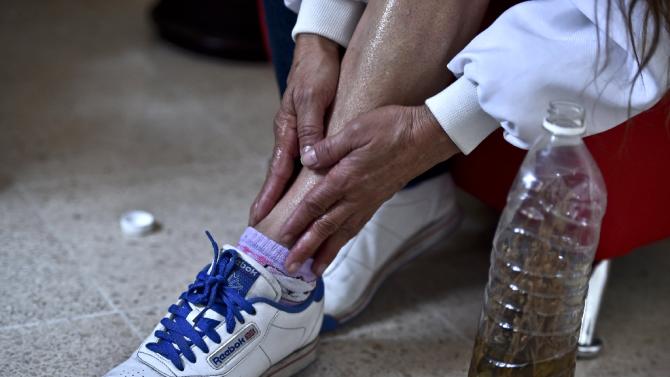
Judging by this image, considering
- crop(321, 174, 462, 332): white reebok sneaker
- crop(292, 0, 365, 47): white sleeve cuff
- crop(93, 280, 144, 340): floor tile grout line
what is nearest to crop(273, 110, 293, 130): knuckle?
crop(292, 0, 365, 47): white sleeve cuff

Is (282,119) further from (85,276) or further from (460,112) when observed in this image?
(85,276)

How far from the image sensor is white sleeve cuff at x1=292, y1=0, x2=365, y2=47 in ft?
3.54

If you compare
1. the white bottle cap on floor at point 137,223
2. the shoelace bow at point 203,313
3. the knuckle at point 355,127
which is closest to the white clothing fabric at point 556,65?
the knuckle at point 355,127

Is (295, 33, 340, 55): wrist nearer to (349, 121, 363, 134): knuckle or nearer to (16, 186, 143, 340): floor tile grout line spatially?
(349, 121, 363, 134): knuckle

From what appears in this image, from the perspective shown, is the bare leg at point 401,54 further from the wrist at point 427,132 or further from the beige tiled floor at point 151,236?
the beige tiled floor at point 151,236

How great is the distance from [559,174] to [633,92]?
125 millimetres

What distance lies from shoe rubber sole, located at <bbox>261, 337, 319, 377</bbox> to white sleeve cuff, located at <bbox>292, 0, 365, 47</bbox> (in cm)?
39

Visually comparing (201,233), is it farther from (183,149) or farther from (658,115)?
(658,115)

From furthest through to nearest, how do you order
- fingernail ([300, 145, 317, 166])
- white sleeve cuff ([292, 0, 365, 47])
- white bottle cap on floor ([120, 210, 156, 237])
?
1. white bottle cap on floor ([120, 210, 156, 237])
2. white sleeve cuff ([292, 0, 365, 47])
3. fingernail ([300, 145, 317, 166])

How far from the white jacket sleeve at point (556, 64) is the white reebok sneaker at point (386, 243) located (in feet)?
1.10

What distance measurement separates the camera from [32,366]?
1044mm

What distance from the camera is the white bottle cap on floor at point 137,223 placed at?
4.59 ft

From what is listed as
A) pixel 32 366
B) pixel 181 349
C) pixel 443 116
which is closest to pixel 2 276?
pixel 32 366

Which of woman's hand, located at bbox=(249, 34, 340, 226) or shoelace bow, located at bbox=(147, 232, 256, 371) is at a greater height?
woman's hand, located at bbox=(249, 34, 340, 226)
